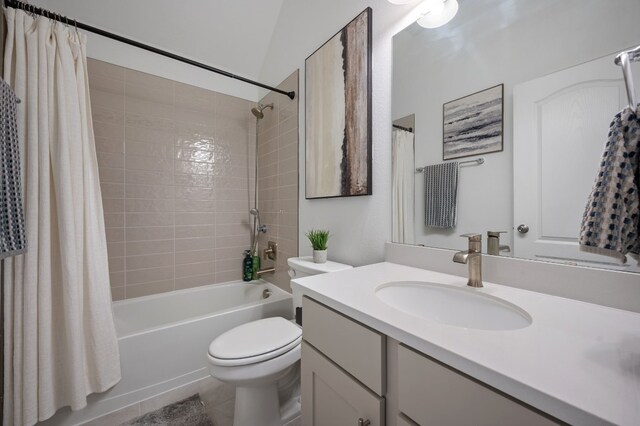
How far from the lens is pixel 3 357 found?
1075mm

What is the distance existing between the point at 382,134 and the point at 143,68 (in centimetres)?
189

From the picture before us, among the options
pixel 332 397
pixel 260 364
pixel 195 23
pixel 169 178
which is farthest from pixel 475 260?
pixel 195 23

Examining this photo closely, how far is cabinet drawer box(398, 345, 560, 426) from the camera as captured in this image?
365 mm

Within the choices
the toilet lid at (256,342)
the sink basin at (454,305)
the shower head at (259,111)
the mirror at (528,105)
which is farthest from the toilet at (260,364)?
the shower head at (259,111)

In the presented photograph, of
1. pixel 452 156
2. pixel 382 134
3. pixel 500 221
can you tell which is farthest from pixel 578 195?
pixel 382 134

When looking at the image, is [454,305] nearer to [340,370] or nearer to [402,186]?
[340,370]

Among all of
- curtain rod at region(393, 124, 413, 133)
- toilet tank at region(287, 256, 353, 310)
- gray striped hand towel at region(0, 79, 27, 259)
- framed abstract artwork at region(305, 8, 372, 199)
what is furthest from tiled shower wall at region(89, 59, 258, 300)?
curtain rod at region(393, 124, 413, 133)

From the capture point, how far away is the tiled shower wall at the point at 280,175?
1834 mm

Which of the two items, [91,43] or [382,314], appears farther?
[91,43]

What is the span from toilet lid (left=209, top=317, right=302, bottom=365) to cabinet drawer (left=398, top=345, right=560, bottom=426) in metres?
0.76

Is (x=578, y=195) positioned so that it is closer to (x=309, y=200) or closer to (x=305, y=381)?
(x=305, y=381)

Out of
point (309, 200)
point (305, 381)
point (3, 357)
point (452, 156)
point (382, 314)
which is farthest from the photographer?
point (309, 200)

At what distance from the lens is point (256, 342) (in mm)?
1172

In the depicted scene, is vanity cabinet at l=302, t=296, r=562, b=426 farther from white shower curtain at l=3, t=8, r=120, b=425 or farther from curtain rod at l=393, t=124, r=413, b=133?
white shower curtain at l=3, t=8, r=120, b=425
